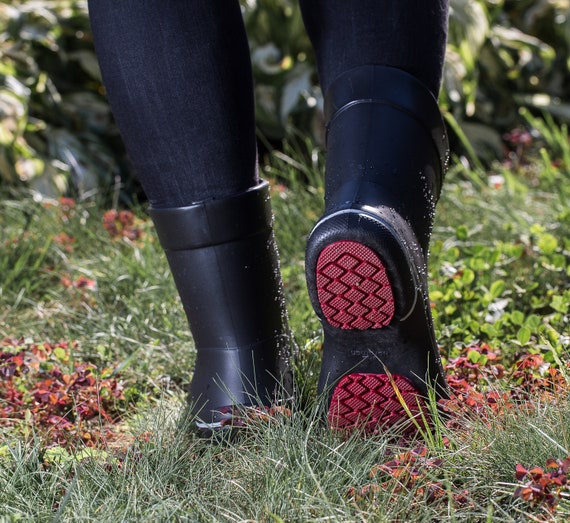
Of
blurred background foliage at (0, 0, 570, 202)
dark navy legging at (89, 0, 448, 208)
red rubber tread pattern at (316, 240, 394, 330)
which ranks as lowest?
blurred background foliage at (0, 0, 570, 202)

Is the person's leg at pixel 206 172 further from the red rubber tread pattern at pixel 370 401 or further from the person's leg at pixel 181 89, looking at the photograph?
the red rubber tread pattern at pixel 370 401

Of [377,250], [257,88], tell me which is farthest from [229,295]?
[257,88]

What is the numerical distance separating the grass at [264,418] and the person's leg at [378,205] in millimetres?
84

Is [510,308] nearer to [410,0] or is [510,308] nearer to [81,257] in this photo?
[410,0]

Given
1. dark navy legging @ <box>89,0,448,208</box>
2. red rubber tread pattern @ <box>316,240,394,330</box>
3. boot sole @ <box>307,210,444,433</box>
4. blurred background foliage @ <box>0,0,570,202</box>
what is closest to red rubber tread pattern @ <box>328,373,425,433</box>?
boot sole @ <box>307,210,444,433</box>

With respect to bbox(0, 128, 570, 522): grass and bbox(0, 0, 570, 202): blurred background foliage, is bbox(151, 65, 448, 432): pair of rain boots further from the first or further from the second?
bbox(0, 0, 570, 202): blurred background foliage

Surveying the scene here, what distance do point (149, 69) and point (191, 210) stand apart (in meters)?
0.23

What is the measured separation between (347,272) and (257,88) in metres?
2.87

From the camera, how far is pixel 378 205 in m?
1.31

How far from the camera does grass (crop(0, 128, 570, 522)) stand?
1.14 m

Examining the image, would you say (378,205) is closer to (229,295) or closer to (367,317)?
(367,317)

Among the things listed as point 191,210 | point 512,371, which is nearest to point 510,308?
point 512,371

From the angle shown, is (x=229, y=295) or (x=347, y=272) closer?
(x=347, y=272)

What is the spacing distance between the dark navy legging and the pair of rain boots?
0.04m
